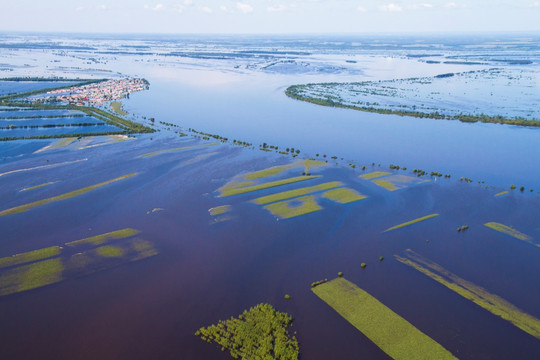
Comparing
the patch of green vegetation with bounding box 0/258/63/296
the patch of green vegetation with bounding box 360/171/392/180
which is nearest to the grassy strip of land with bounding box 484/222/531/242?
the patch of green vegetation with bounding box 360/171/392/180

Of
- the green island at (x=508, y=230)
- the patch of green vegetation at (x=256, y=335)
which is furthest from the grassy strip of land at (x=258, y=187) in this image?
the green island at (x=508, y=230)

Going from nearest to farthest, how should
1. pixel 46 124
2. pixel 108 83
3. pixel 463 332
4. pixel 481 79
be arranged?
pixel 463 332, pixel 46 124, pixel 108 83, pixel 481 79

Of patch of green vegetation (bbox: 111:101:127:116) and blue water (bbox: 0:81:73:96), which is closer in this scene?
patch of green vegetation (bbox: 111:101:127:116)

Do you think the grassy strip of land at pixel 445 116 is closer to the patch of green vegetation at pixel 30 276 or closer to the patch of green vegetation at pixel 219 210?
the patch of green vegetation at pixel 219 210

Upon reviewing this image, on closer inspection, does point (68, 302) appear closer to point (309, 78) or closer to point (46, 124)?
point (46, 124)

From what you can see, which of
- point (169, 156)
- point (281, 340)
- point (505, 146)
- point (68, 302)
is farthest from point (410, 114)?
point (68, 302)

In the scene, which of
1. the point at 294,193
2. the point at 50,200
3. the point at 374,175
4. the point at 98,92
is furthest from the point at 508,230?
the point at 98,92

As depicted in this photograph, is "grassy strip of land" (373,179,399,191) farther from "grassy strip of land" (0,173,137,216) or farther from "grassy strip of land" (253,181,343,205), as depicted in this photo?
"grassy strip of land" (0,173,137,216)
